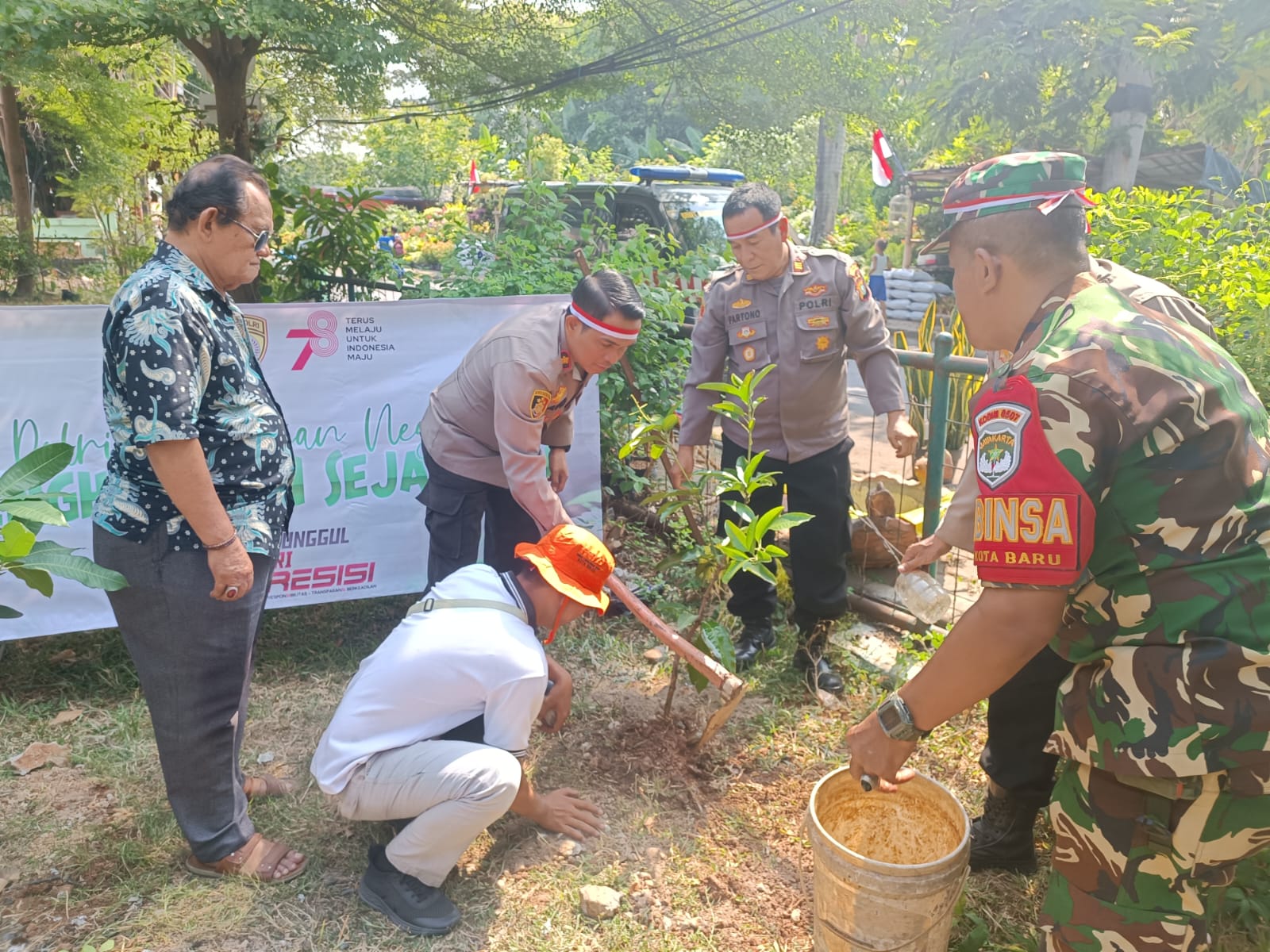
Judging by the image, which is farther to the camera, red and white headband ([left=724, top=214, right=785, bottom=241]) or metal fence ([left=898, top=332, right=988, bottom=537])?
metal fence ([left=898, top=332, right=988, bottom=537])

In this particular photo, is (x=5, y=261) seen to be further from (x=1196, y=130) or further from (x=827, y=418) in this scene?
(x=1196, y=130)

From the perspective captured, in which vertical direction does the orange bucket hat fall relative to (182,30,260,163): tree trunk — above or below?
below

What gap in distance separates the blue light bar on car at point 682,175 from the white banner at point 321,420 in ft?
19.9

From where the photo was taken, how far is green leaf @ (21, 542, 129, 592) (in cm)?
194

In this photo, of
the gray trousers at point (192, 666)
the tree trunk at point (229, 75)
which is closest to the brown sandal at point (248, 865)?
the gray trousers at point (192, 666)

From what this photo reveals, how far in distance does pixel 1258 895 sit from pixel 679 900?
1.48m

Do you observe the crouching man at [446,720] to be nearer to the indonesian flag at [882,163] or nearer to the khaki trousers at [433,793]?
the khaki trousers at [433,793]

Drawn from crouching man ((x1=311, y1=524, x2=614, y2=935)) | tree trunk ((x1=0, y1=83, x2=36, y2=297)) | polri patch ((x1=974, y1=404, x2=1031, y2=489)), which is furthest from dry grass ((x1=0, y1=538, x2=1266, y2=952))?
tree trunk ((x1=0, y1=83, x2=36, y2=297))

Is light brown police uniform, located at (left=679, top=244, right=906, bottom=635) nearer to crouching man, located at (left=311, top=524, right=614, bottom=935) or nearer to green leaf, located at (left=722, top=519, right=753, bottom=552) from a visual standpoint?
green leaf, located at (left=722, top=519, right=753, bottom=552)

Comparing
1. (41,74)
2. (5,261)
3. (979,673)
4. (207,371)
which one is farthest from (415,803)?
(5,261)

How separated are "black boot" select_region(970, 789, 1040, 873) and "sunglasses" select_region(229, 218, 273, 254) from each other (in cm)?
252

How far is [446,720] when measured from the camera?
2244 millimetres

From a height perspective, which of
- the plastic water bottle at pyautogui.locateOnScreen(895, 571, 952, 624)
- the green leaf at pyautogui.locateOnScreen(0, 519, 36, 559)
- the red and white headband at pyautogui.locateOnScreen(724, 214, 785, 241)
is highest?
the red and white headband at pyautogui.locateOnScreen(724, 214, 785, 241)

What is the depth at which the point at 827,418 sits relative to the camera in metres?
3.36
